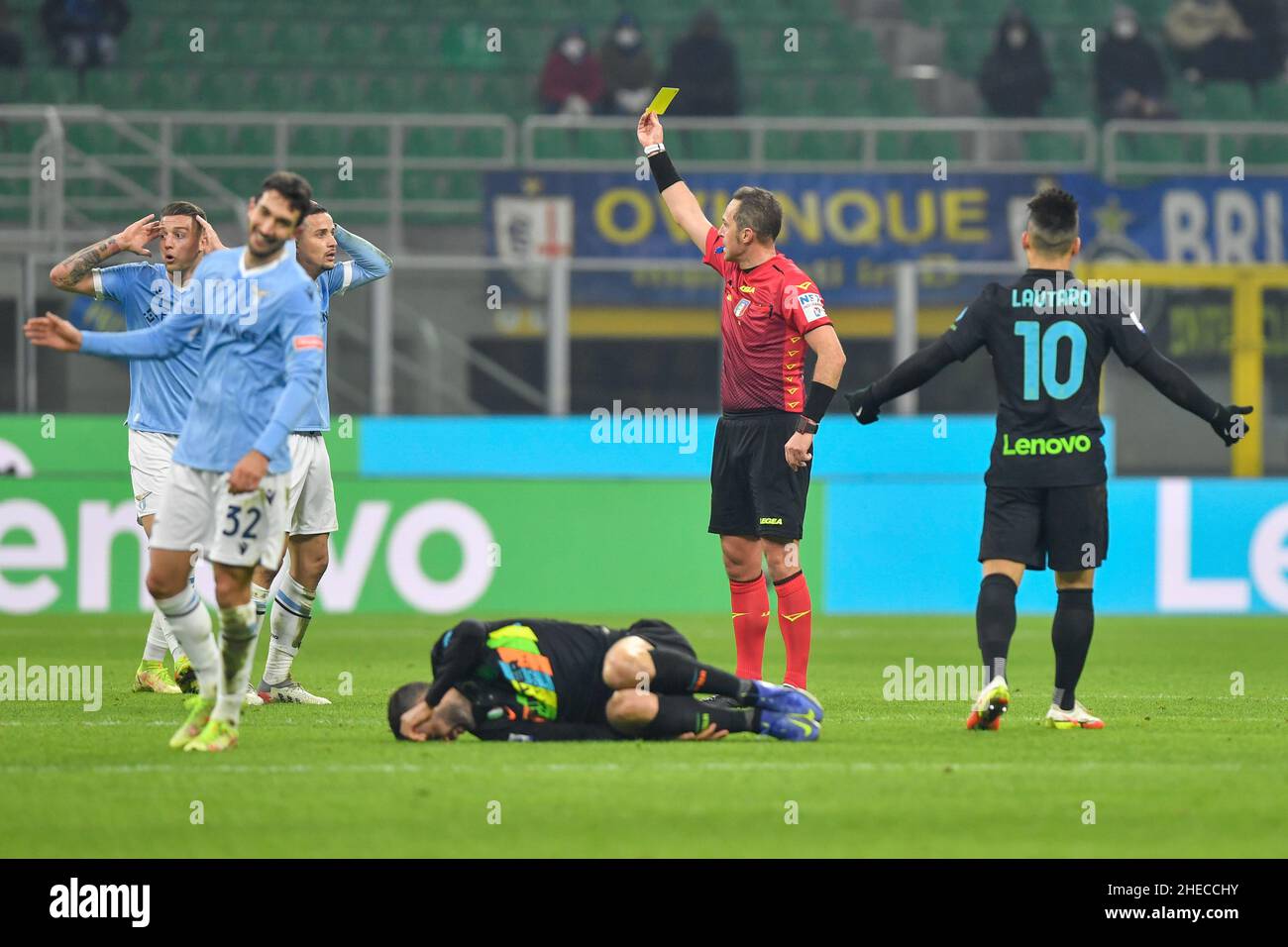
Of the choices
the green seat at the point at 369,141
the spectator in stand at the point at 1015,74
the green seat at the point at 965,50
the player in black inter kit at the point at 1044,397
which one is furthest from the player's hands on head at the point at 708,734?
the green seat at the point at 965,50

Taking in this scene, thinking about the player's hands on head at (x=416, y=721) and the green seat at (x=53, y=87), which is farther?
the green seat at (x=53, y=87)

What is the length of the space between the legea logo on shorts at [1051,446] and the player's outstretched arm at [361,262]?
11.2 feet

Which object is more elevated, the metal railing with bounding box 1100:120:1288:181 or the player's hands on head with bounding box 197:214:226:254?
the metal railing with bounding box 1100:120:1288:181

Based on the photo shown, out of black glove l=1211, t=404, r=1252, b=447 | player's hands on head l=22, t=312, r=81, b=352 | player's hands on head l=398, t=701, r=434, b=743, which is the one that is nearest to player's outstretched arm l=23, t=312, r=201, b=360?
player's hands on head l=22, t=312, r=81, b=352

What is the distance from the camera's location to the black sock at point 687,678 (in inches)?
283

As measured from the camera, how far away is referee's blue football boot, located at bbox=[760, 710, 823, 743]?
7461mm

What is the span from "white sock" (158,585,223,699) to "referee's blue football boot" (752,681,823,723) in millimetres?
2007

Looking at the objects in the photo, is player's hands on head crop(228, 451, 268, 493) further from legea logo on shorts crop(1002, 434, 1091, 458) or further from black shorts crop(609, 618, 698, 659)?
legea logo on shorts crop(1002, 434, 1091, 458)

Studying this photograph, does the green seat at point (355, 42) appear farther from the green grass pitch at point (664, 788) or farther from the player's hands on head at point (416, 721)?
the player's hands on head at point (416, 721)

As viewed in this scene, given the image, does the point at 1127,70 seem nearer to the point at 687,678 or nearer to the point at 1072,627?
the point at 1072,627

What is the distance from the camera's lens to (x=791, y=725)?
750cm
